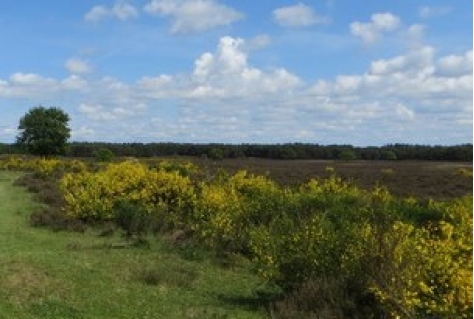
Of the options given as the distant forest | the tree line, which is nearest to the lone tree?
the tree line

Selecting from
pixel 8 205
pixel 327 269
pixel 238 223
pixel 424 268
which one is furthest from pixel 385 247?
pixel 8 205

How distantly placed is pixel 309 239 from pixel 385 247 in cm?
167

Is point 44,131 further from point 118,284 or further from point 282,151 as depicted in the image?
point 118,284

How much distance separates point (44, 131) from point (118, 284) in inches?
2642

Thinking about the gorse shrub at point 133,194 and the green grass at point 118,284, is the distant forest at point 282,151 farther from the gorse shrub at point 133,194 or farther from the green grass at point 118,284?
the green grass at point 118,284

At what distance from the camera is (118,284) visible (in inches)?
424

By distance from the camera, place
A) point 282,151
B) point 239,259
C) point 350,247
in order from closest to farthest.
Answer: point 350,247 → point 239,259 → point 282,151

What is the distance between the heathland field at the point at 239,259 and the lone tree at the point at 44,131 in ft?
189

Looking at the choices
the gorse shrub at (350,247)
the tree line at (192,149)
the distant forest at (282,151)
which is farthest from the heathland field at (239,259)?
the distant forest at (282,151)

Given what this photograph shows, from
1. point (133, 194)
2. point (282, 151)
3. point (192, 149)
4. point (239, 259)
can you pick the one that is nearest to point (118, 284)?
point (239, 259)

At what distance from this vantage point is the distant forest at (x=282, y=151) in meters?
104

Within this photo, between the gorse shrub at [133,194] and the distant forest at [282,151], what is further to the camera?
the distant forest at [282,151]

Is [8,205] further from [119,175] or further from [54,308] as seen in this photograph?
[54,308]

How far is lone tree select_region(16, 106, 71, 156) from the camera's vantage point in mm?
75188
